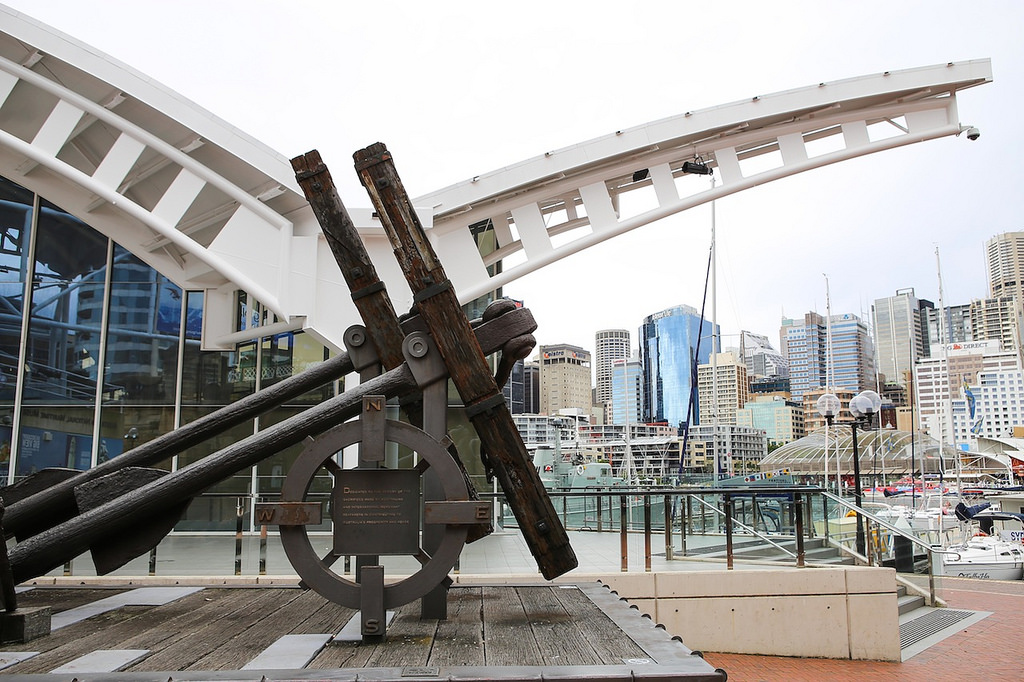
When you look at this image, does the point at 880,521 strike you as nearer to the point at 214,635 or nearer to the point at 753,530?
the point at 753,530

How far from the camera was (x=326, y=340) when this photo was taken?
10.1 meters

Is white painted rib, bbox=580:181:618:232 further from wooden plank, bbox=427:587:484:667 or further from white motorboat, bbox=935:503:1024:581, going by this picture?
white motorboat, bbox=935:503:1024:581

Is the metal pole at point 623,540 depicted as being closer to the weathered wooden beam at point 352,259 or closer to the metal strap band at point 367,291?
the weathered wooden beam at point 352,259

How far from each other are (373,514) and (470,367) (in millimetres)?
994

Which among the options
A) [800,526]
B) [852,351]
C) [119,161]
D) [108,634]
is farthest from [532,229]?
[852,351]

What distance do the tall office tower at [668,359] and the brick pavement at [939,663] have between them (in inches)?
4347

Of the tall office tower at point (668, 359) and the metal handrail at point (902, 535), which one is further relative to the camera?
the tall office tower at point (668, 359)

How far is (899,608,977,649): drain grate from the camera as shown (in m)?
10.9

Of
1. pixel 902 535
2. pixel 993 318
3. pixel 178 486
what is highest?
pixel 993 318

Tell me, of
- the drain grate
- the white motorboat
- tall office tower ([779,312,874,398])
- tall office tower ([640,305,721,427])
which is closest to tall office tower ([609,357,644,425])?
tall office tower ([640,305,721,427])

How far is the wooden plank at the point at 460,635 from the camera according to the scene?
3914 millimetres

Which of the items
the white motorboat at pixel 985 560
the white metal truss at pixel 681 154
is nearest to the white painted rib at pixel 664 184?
the white metal truss at pixel 681 154

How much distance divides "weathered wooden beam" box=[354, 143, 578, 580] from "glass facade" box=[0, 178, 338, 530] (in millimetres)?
8493

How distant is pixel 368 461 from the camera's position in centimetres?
461
